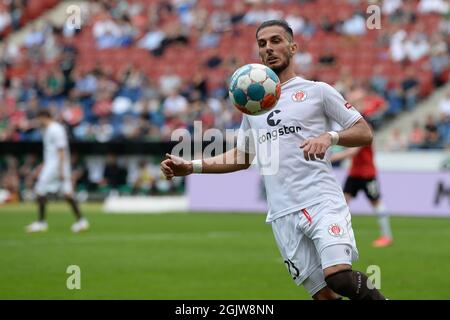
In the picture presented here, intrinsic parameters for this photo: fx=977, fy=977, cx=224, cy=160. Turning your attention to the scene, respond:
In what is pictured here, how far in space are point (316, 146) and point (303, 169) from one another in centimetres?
59

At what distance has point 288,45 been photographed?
24.5 ft

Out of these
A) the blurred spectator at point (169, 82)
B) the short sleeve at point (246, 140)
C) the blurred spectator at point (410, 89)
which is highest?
the blurred spectator at point (169, 82)

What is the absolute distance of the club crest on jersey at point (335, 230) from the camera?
23.2 feet

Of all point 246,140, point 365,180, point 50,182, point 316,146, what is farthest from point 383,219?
point 316,146

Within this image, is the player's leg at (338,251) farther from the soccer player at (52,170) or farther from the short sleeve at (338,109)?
the soccer player at (52,170)

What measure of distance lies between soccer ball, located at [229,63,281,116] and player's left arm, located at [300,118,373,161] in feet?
1.65

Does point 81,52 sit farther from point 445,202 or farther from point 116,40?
point 445,202

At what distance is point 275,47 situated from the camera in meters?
7.45

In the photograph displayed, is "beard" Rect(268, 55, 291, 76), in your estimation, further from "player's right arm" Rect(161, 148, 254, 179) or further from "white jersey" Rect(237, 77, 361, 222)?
"player's right arm" Rect(161, 148, 254, 179)

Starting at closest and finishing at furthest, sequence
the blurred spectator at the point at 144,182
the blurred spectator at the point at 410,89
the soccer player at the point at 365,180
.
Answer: the soccer player at the point at 365,180 < the blurred spectator at the point at 410,89 < the blurred spectator at the point at 144,182

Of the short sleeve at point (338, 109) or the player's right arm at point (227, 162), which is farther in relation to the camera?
the player's right arm at point (227, 162)

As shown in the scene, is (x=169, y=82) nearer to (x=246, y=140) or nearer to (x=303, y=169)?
(x=246, y=140)

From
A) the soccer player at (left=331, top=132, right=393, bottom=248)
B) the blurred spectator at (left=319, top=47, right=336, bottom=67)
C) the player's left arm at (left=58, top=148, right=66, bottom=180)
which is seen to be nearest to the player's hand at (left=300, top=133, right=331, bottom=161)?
the soccer player at (left=331, top=132, right=393, bottom=248)

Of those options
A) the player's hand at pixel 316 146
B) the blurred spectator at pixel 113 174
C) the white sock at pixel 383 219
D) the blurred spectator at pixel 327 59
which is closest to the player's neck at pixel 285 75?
the player's hand at pixel 316 146
